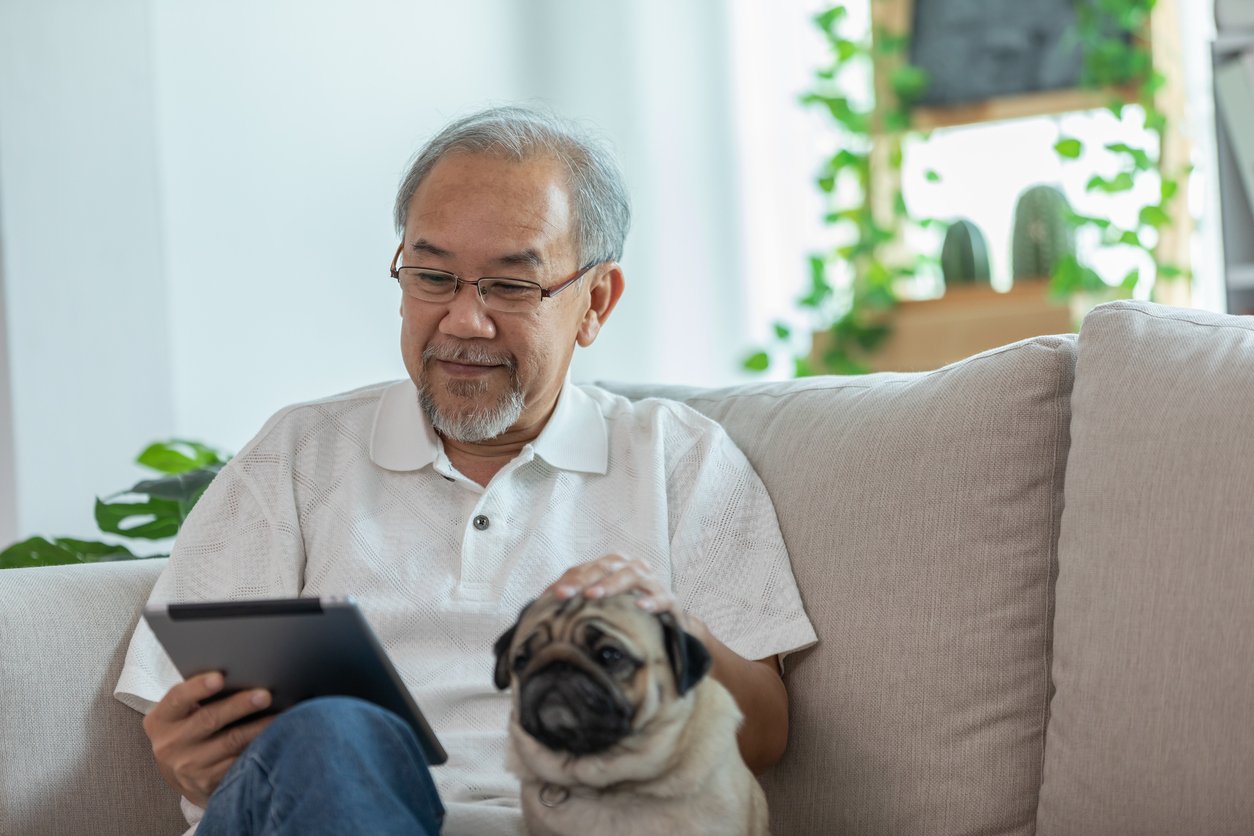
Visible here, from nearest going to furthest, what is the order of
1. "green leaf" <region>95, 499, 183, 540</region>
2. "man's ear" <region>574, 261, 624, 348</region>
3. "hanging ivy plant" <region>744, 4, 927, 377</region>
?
"man's ear" <region>574, 261, 624, 348</region> < "green leaf" <region>95, 499, 183, 540</region> < "hanging ivy plant" <region>744, 4, 927, 377</region>

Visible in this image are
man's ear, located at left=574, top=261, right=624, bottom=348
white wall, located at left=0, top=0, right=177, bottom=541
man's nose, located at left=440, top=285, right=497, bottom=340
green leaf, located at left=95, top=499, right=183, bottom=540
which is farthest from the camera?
white wall, located at left=0, top=0, right=177, bottom=541

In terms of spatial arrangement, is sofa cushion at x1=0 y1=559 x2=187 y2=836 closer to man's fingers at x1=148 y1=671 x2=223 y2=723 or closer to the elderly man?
the elderly man

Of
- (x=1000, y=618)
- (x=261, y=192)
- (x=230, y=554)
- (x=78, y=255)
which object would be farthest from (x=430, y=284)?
(x=261, y=192)

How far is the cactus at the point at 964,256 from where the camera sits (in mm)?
3475

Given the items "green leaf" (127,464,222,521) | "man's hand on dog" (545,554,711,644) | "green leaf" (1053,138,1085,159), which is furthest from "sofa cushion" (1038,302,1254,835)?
"green leaf" (1053,138,1085,159)

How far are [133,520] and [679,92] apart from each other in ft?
6.51

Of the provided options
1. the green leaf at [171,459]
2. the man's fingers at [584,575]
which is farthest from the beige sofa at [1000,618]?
the green leaf at [171,459]

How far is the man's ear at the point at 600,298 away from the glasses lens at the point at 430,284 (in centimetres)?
22

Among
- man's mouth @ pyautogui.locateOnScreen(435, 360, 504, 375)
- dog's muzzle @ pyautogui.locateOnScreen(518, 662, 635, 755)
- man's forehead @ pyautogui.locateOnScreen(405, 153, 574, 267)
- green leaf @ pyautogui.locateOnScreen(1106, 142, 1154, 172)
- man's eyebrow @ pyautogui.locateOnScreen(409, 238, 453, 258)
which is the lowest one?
dog's muzzle @ pyautogui.locateOnScreen(518, 662, 635, 755)

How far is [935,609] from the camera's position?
1440 millimetres

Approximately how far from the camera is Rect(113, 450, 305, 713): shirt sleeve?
151cm

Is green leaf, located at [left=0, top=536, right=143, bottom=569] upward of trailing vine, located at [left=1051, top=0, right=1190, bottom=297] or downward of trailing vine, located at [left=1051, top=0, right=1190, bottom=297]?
downward

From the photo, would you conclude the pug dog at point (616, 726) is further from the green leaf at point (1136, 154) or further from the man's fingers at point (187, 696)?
the green leaf at point (1136, 154)

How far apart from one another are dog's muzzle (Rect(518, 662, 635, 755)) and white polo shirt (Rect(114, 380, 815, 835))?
A: 16.3 inches
